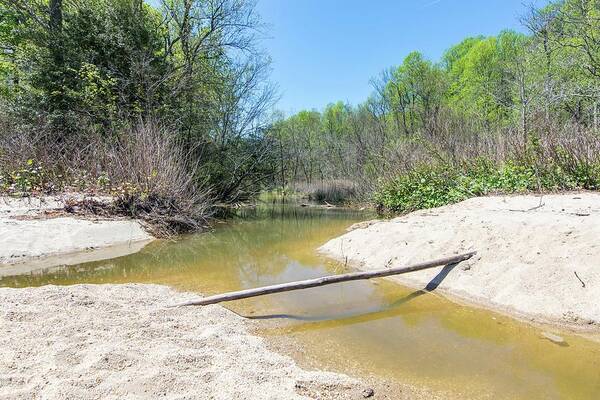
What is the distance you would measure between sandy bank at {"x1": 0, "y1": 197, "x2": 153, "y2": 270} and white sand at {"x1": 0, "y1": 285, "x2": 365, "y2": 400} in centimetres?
403

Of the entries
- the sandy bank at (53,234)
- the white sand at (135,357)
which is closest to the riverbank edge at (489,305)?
the white sand at (135,357)

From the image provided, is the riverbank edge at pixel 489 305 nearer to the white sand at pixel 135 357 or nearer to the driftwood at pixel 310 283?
the driftwood at pixel 310 283

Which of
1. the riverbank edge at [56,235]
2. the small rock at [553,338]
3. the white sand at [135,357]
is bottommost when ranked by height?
the small rock at [553,338]

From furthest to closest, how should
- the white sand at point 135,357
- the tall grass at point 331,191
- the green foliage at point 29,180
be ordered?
the tall grass at point 331,191 < the green foliage at point 29,180 < the white sand at point 135,357

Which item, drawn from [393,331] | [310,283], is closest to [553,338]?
[393,331]

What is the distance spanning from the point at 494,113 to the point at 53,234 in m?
30.5

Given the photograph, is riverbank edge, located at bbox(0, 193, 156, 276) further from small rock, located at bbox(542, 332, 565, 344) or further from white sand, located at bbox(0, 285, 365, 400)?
small rock, located at bbox(542, 332, 565, 344)

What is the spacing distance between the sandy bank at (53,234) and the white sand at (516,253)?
5521mm

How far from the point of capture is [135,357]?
2.99 meters

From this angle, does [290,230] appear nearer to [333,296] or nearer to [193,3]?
[333,296]

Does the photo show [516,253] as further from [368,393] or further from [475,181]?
[475,181]

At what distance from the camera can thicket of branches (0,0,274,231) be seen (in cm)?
1212

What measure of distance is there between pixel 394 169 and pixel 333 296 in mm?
10968

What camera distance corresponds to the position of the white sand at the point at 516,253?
14.7ft
